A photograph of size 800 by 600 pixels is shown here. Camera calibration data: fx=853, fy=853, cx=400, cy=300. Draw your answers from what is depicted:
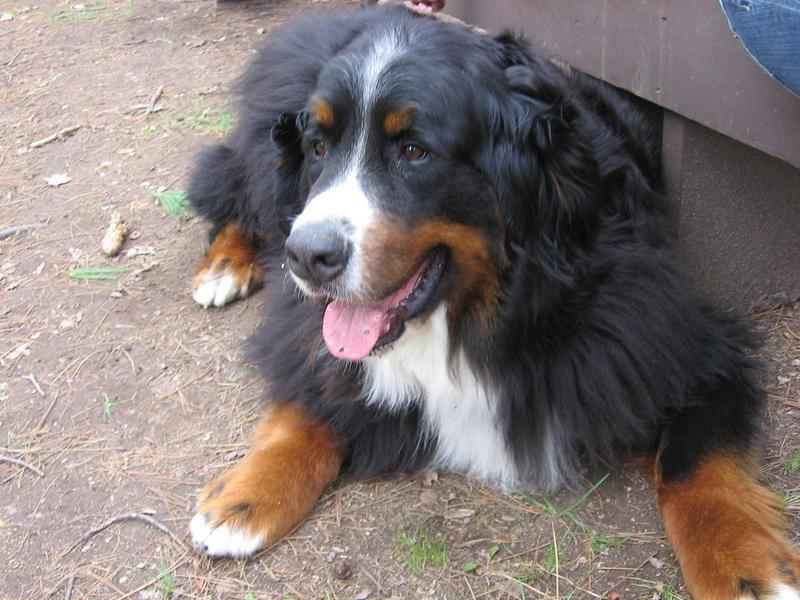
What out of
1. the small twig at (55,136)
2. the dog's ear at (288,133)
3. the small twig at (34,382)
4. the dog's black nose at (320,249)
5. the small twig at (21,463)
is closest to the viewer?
the dog's black nose at (320,249)

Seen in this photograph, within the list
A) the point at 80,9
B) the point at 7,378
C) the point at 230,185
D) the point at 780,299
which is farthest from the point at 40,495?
the point at 80,9

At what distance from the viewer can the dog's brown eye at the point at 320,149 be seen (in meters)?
2.41

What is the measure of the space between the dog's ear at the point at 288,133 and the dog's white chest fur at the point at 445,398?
0.70m

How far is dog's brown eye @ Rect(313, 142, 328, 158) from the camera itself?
2408 millimetres

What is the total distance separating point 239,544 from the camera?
2379 millimetres

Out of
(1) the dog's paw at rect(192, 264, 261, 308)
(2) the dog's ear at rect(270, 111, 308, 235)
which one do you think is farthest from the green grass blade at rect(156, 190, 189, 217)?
(2) the dog's ear at rect(270, 111, 308, 235)

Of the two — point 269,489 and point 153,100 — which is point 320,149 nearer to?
point 269,489

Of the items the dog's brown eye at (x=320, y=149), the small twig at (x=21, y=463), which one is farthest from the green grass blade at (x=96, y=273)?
the dog's brown eye at (x=320, y=149)

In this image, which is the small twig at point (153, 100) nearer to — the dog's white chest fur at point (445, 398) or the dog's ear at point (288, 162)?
the dog's ear at point (288, 162)

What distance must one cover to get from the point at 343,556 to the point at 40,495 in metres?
1.05

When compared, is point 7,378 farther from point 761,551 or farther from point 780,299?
point 780,299

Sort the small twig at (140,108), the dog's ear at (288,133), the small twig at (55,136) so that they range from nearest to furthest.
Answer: the dog's ear at (288,133) → the small twig at (55,136) → the small twig at (140,108)

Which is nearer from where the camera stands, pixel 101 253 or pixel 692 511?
pixel 692 511

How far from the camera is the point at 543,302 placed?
7.72 ft
